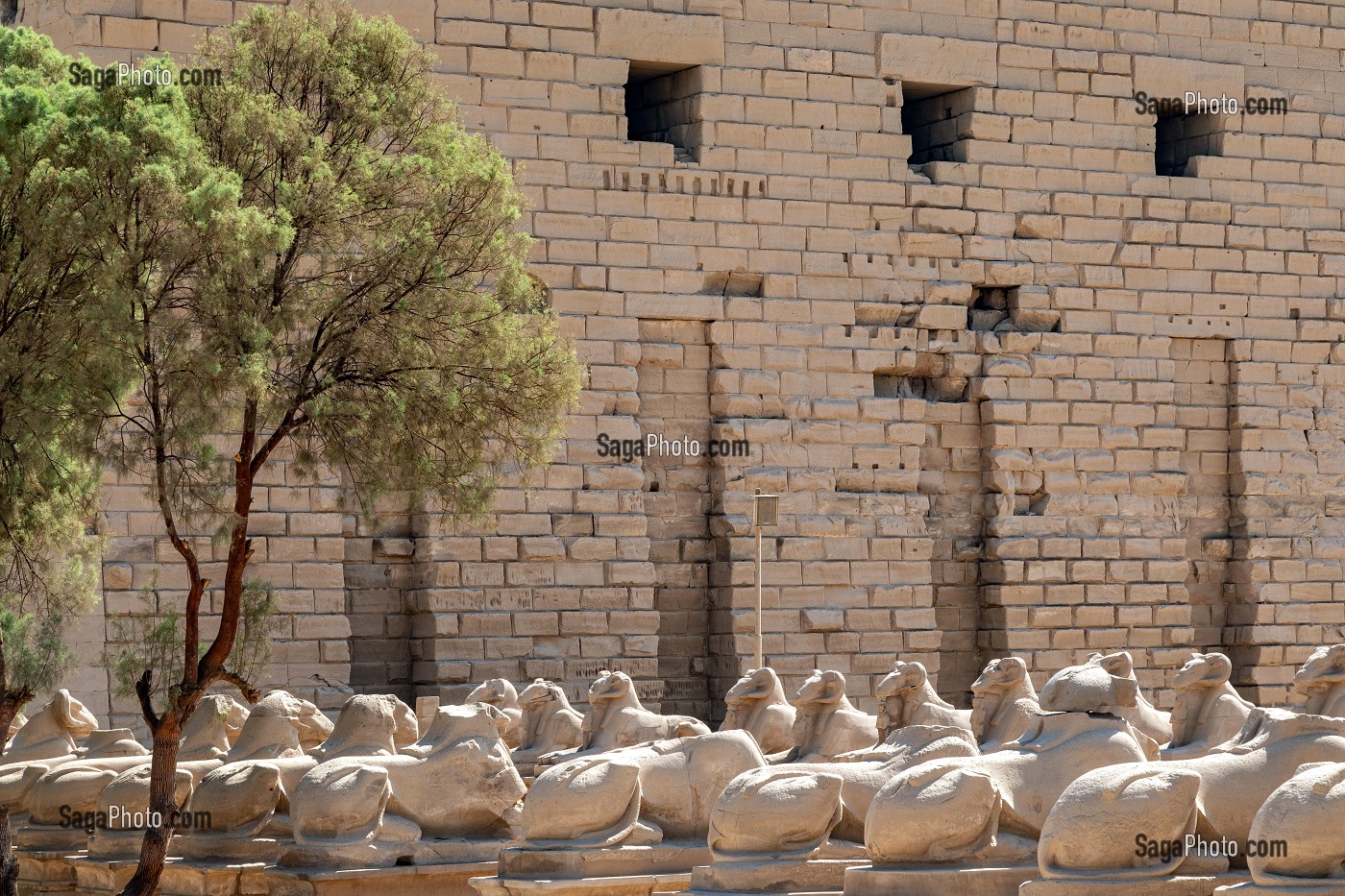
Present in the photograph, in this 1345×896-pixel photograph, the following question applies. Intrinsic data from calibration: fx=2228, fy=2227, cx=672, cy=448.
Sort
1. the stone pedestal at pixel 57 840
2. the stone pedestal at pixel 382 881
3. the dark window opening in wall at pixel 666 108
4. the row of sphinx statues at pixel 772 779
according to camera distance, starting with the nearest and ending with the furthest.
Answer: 1. the row of sphinx statues at pixel 772 779
2. the stone pedestal at pixel 382 881
3. the stone pedestal at pixel 57 840
4. the dark window opening in wall at pixel 666 108

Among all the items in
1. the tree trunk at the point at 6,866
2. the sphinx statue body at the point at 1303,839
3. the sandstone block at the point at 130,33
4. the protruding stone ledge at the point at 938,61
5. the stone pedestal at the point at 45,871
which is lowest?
the stone pedestal at the point at 45,871

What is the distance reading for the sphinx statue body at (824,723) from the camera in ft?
35.9

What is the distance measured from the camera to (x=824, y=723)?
436 inches

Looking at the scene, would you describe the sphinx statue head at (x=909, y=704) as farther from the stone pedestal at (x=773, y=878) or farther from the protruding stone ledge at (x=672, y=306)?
the protruding stone ledge at (x=672, y=306)

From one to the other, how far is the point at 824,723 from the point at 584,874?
2189 mm

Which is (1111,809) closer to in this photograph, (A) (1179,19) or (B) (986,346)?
(B) (986,346)

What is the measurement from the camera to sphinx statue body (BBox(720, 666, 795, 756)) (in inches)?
458

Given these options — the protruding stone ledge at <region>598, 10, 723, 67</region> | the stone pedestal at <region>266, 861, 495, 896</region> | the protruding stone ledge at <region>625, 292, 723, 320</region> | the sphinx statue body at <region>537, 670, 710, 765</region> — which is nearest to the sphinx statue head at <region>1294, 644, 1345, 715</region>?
the sphinx statue body at <region>537, 670, 710, 765</region>

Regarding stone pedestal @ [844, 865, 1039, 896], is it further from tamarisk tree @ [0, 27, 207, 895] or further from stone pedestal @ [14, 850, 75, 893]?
stone pedestal @ [14, 850, 75, 893]

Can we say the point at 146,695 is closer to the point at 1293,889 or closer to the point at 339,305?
the point at 339,305

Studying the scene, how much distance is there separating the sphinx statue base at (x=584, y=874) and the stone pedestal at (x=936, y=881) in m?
1.49

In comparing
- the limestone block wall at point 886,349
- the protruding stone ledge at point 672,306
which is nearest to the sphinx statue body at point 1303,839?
the limestone block wall at point 886,349

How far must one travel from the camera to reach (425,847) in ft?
34.1

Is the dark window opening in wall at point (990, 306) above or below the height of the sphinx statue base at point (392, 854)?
above
